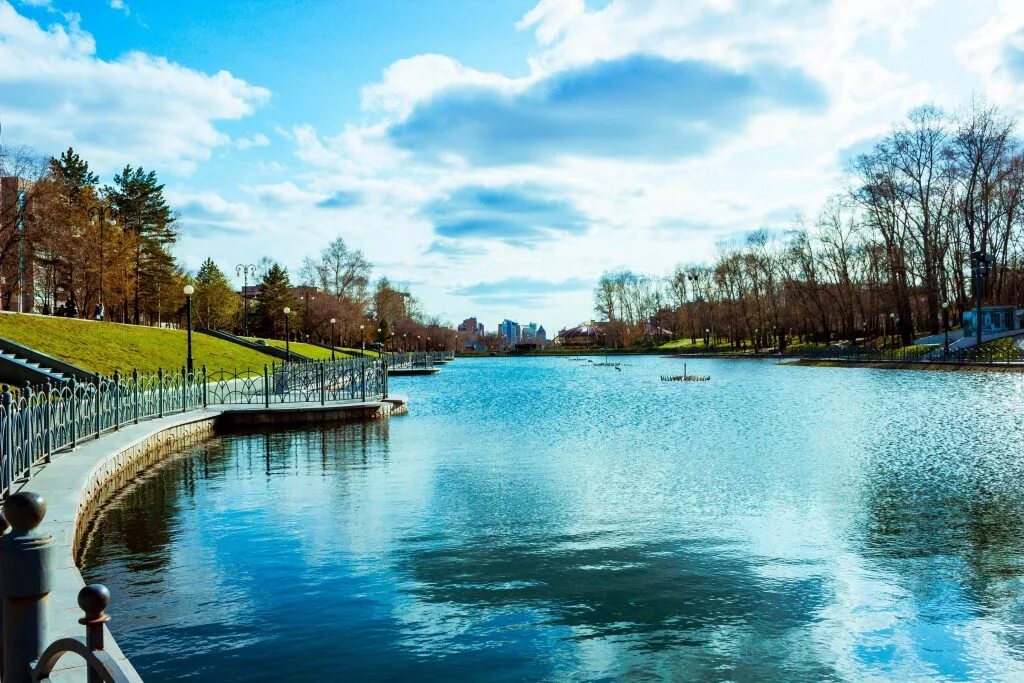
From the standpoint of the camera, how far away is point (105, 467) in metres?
15.4

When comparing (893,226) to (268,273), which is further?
(268,273)

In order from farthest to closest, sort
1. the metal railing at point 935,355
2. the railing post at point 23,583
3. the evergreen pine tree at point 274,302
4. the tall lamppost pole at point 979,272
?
the evergreen pine tree at point 274,302 → the tall lamppost pole at point 979,272 → the metal railing at point 935,355 → the railing post at point 23,583

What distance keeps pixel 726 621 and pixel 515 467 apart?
1030 cm

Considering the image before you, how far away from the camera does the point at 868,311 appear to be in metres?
94.4

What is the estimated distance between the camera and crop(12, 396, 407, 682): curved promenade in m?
6.72

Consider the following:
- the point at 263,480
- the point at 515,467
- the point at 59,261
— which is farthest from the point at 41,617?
the point at 59,261

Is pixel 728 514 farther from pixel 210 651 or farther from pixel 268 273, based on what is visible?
pixel 268 273

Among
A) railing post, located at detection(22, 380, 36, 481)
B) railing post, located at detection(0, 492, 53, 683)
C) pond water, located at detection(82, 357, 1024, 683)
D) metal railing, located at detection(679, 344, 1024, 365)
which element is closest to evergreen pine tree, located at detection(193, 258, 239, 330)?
metal railing, located at detection(679, 344, 1024, 365)

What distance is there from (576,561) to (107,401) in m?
14.4

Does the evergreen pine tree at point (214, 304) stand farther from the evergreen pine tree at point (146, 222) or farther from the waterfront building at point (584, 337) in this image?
the waterfront building at point (584, 337)

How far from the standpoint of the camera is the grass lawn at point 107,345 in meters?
34.8

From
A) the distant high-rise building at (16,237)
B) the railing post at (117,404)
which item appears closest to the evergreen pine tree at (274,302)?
the distant high-rise building at (16,237)

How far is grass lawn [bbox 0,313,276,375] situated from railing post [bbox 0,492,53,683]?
31077 millimetres

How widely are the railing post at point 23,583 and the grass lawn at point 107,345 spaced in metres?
31.1
